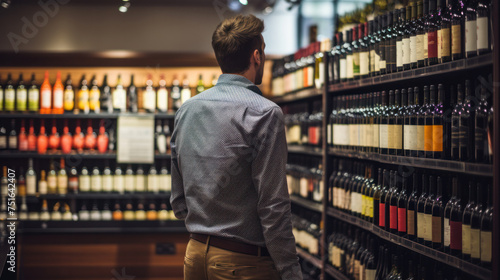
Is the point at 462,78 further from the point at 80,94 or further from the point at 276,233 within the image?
the point at 80,94

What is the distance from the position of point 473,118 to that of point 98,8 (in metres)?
4.54

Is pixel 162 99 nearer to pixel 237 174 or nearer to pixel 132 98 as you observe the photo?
pixel 132 98

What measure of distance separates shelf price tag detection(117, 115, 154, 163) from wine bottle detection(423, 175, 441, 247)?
3.75 metres

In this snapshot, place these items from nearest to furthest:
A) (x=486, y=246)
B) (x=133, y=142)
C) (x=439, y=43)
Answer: (x=486, y=246) → (x=439, y=43) → (x=133, y=142)

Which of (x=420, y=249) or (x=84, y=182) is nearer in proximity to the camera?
(x=420, y=249)

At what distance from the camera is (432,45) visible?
2.42 metres

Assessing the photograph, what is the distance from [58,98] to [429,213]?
4323 mm

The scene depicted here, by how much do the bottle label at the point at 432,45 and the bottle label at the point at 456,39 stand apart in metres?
0.16

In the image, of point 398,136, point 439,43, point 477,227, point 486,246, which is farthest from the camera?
point 398,136

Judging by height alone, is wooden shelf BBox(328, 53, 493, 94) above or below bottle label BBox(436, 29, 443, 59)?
below

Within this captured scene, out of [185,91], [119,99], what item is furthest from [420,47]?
[119,99]

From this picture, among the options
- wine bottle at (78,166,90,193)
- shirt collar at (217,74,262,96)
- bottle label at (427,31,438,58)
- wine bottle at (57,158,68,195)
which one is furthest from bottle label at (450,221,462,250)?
wine bottle at (57,158,68,195)

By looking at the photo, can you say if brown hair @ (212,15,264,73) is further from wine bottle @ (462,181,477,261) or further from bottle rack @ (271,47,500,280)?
wine bottle @ (462,181,477,261)

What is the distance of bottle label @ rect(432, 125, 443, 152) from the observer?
7.76 feet
